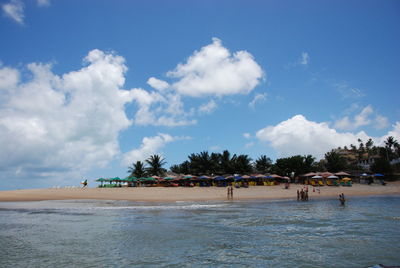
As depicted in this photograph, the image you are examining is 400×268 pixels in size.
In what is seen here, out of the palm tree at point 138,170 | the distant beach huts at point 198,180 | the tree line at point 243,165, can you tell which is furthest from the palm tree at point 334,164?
the palm tree at point 138,170

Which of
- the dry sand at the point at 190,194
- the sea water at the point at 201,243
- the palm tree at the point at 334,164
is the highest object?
the palm tree at the point at 334,164

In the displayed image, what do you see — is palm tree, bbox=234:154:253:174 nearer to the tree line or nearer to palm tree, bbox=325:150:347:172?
the tree line

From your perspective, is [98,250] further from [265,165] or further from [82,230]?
[265,165]

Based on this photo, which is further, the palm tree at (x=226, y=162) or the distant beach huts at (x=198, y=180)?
the palm tree at (x=226, y=162)

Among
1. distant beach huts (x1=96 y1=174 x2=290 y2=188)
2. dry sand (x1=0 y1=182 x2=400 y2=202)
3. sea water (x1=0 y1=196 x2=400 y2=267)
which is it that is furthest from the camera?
distant beach huts (x1=96 y1=174 x2=290 y2=188)

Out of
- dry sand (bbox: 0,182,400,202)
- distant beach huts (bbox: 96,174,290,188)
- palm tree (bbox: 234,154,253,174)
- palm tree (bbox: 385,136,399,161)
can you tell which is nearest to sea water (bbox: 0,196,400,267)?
dry sand (bbox: 0,182,400,202)

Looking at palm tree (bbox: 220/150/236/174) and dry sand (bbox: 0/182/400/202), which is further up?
palm tree (bbox: 220/150/236/174)

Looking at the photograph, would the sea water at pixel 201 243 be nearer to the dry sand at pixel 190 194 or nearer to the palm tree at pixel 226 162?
the dry sand at pixel 190 194

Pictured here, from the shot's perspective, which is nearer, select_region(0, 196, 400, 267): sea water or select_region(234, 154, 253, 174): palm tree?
select_region(0, 196, 400, 267): sea water

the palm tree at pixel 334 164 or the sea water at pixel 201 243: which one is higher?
the palm tree at pixel 334 164

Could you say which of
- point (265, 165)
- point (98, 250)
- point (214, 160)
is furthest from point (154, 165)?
point (98, 250)

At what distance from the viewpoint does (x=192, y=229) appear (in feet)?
44.3

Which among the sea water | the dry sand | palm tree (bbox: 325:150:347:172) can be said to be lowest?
the dry sand

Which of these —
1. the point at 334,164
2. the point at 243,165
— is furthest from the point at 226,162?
the point at 334,164
